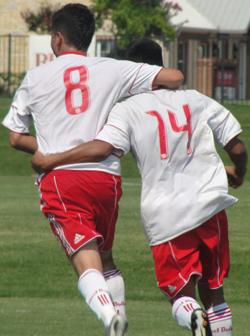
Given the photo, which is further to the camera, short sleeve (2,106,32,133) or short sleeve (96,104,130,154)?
short sleeve (2,106,32,133)

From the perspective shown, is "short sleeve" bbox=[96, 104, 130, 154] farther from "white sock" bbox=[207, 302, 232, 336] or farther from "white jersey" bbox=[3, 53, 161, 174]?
"white sock" bbox=[207, 302, 232, 336]

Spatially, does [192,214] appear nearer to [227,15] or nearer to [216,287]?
[216,287]

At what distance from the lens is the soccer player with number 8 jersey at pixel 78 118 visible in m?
8.23

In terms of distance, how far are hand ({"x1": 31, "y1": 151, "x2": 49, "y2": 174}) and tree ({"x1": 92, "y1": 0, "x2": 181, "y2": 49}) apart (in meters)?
38.7

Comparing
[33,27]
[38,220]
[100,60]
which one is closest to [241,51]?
[33,27]

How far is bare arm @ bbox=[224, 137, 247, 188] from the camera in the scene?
8.29m

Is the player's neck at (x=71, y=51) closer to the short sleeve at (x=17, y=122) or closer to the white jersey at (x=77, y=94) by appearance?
the white jersey at (x=77, y=94)

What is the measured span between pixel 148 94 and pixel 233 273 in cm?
747

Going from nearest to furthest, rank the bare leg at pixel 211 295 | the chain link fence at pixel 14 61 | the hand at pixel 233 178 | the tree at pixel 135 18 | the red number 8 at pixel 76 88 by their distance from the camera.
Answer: the red number 8 at pixel 76 88 → the bare leg at pixel 211 295 → the hand at pixel 233 178 → the chain link fence at pixel 14 61 → the tree at pixel 135 18

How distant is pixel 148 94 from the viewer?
26.8 ft

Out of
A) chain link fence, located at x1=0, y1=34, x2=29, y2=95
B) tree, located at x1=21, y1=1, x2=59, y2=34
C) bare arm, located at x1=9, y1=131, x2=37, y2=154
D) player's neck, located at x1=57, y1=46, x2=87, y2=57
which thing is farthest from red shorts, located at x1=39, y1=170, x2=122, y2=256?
tree, located at x1=21, y1=1, x2=59, y2=34

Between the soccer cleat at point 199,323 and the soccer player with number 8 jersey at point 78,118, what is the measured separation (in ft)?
2.01

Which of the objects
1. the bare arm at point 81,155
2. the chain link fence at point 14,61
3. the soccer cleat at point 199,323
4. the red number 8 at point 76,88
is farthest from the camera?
the chain link fence at point 14,61

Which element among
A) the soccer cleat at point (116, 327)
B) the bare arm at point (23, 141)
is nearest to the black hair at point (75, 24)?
the bare arm at point (23, 141)
